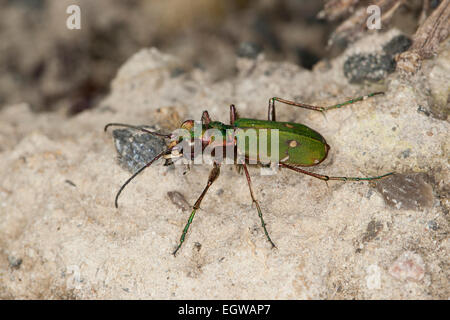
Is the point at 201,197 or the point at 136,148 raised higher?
the point at 136,148

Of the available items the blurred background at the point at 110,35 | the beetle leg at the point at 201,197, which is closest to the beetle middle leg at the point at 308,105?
the beetle leg at the point at 201,197

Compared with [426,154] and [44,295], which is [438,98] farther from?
[44,295]

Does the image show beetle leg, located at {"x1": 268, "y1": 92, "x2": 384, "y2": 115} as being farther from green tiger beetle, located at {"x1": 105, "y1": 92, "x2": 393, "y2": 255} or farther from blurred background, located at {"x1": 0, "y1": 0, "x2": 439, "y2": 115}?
blurred background, located at {"x1": 0, "y1": 0, "x2": 439, "y2": 115}

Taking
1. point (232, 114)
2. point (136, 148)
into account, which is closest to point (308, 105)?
point (232, 114)

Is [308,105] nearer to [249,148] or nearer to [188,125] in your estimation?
[249,148]

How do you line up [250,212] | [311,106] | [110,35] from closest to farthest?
[250,212], [311,106], [110,35]

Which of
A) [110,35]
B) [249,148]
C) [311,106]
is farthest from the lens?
[110,35]

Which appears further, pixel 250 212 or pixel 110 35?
pixel 110 35
